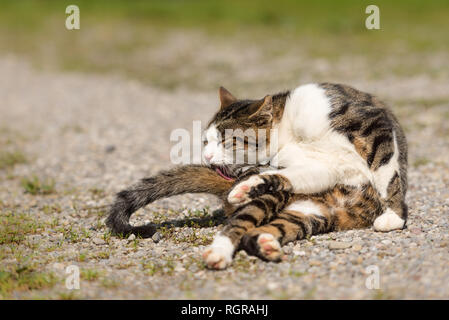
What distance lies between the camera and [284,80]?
1416 centimetres

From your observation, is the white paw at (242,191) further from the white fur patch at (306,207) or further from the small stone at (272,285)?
the small stone at (272,285)

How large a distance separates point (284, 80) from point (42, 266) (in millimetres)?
10690

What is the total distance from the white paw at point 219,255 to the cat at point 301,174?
0.14m

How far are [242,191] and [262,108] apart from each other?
0.98m

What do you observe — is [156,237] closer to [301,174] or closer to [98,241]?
[98,241]

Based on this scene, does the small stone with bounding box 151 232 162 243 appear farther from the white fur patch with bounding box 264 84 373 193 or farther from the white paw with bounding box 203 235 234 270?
the white fur patch with bounding box 264 84 373 193

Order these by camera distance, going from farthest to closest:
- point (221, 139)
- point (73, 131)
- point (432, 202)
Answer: point (73, 131)
point (432, 202)
point (221, 139)

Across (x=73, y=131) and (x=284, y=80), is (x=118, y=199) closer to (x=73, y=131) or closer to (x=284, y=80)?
(x=73, y=131)

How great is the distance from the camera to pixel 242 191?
4.66 meters

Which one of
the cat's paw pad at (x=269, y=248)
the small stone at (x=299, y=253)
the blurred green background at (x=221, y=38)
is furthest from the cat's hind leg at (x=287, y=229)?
the blurred green background at (x=221, y=38)

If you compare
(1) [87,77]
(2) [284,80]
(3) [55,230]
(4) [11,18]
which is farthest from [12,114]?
(4) [11,18]

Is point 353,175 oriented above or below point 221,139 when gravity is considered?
below

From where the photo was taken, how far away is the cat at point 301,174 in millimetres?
4730
